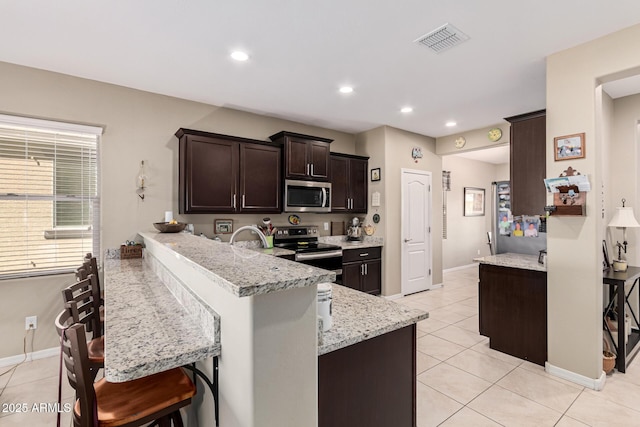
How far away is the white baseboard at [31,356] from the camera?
9.16 ft

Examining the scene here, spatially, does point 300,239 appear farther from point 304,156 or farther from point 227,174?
point 227,174

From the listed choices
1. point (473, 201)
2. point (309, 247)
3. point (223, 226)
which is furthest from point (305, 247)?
point (473, 201)

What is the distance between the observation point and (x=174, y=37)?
2.39 m

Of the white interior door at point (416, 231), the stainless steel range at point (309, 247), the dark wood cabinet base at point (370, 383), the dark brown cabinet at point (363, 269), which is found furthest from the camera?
the white interior door at point (416, 231)

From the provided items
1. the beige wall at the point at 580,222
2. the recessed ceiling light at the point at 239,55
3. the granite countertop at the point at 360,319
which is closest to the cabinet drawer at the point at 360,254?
the beige wall at the point at 580,222

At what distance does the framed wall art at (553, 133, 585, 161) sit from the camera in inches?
95.1

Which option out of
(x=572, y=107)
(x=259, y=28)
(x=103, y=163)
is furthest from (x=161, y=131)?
(x=572, y=107)

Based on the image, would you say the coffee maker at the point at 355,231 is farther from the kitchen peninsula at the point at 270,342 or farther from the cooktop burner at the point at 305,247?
the kitchen peninsula at the point at 270,342

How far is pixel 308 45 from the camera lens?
2514 millimetres

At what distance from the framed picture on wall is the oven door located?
465 centimetres

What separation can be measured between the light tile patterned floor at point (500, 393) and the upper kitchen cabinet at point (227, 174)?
2.63 metres

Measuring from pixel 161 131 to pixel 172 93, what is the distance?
0.46 meters

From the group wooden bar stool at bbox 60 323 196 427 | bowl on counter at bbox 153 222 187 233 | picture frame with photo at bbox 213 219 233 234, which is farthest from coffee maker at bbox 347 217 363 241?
wooden bar stool at bbox 60 323 196 427

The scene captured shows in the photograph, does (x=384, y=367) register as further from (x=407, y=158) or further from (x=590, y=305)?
(x=407, y=158)
